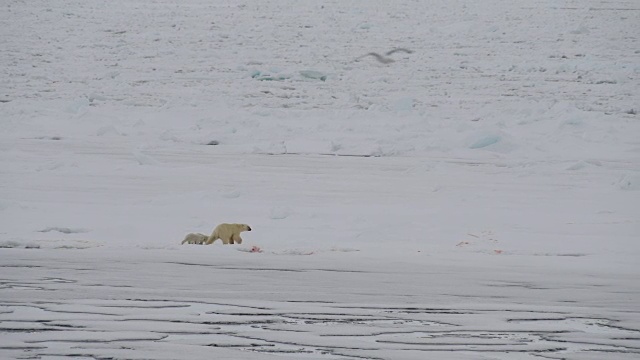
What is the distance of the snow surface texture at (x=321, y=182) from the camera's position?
12.9 feet

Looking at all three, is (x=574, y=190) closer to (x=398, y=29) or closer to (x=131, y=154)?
(x=131, y=154)

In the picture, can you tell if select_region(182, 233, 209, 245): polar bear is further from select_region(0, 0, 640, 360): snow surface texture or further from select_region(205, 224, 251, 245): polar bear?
select_region(0, 0, 640, 360): snow surface texture

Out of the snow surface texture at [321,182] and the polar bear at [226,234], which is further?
the polar bear at [226,234]

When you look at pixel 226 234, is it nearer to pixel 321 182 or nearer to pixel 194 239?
pixel 194 239

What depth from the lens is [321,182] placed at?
31.7 ft

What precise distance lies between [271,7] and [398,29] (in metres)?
4.09

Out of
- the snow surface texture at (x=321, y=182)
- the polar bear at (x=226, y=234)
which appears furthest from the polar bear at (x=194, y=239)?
the snow surface texture at (x=321, y=182)

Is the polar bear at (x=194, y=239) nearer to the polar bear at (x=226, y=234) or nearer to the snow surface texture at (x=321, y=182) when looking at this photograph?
the polar bear at (x=226, y=234)

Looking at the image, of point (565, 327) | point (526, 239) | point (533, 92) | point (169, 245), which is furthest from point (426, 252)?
point (533, 92)

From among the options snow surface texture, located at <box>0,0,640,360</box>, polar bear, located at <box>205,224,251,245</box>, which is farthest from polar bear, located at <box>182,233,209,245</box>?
snow surface texture, located at <box>0,0,640,360</box>

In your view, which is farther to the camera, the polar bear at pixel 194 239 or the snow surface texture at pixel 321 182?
the polar bear at pixel 194 239

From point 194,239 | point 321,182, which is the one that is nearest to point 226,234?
point 194,239

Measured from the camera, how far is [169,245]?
20.1 feet

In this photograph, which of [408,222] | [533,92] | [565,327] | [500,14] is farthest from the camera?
[500,14]
